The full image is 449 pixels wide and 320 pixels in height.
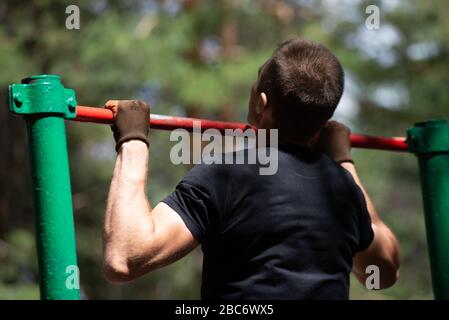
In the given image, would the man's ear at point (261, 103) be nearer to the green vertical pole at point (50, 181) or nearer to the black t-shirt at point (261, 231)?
the black t-shirt at point (261, 231)

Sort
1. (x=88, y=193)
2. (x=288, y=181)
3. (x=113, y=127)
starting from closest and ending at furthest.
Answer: (x=288, y=181) → (x=113, y=127) → (x=88, y=193)

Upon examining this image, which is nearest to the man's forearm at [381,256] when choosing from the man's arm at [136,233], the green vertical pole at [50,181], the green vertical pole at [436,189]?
the green vertical pole at [436,189]

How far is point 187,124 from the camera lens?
2023mm

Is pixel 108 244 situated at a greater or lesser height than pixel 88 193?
lesser

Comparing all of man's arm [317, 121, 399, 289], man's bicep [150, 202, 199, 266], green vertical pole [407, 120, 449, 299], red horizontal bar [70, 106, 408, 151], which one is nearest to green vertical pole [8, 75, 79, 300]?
red horizontal bar [70, 106, 408, 151]

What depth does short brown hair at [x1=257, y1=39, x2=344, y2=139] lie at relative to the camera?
1.63m

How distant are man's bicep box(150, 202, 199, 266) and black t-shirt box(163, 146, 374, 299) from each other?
1 centimetres

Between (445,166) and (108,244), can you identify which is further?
(445,166)

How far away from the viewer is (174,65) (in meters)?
8.54

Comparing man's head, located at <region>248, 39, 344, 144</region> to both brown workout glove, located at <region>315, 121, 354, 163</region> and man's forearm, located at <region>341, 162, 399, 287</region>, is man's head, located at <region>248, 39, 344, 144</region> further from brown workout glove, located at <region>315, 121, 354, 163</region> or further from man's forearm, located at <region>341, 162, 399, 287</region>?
brown workout glove, located at <region>315, 121, 354, 163</region>

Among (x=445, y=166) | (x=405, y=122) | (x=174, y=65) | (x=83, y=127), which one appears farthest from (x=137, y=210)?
(x=405, y=122)

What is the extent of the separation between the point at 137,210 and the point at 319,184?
0.42m

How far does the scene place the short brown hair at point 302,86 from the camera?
5.36 ft

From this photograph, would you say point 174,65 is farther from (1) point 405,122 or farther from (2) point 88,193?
(1) point 405,122
